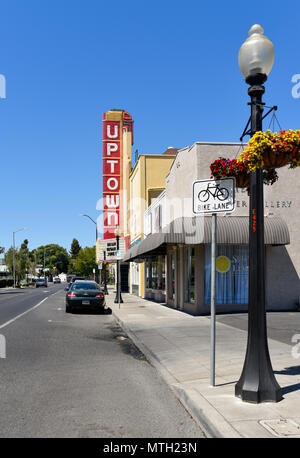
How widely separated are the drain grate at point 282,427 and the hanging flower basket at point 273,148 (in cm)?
298

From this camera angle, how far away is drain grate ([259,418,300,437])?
459cm

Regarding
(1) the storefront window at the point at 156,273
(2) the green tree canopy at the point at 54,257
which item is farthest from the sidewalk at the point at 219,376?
(2) the green tree canopy at the point at 54,257

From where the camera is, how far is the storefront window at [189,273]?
18.9 metres

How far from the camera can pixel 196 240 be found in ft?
54.9

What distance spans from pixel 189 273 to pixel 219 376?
12.1 m

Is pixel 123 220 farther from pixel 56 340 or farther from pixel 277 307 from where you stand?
pixel 56 340


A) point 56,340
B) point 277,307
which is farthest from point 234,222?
point 56,340

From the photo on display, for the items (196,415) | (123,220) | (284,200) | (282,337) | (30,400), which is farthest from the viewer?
(123,220)

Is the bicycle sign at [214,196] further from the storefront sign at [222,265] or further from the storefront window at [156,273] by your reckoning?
the storefront window at [156,273]

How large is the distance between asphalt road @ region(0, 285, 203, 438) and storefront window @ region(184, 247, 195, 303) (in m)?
7.11

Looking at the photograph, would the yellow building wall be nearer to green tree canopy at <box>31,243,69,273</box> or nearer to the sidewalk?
the sidewalk

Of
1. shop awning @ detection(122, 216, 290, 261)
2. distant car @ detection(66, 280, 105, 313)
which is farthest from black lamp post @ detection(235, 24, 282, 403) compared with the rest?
distant car @ detection(66, 280, 105, 313)

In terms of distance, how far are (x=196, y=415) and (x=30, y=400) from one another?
2.23 m

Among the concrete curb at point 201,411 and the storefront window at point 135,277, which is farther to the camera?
the storefront window at point 135,277
